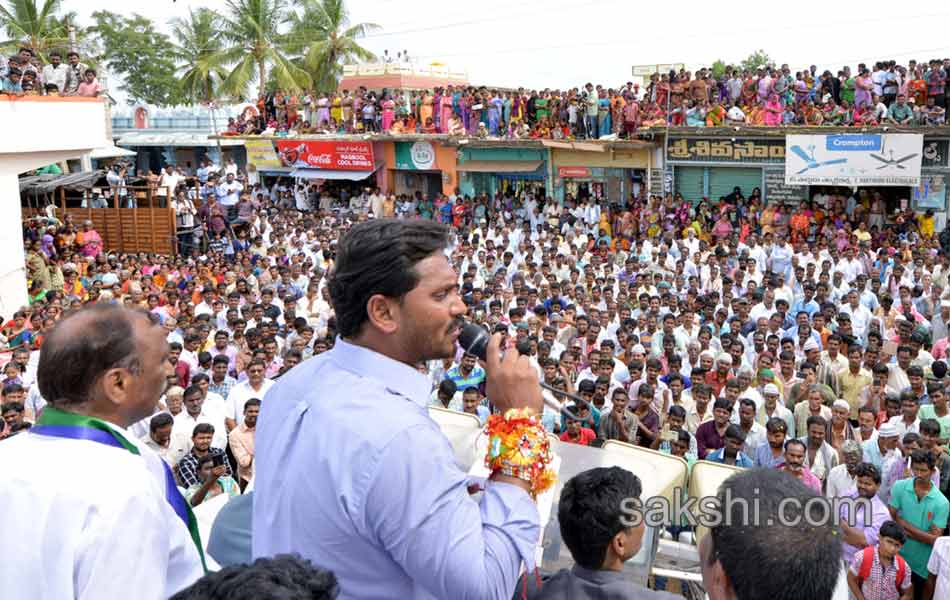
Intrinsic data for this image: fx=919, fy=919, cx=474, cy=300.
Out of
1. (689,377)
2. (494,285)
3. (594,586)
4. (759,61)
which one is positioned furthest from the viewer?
(759,61)

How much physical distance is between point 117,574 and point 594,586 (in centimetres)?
110

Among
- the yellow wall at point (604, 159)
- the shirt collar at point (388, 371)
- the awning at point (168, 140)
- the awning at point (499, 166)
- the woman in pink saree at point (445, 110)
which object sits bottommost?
the awning at point (499, 166)

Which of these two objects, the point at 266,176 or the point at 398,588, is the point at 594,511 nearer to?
the point at 398,588

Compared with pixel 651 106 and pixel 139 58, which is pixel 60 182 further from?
pixel 139 58

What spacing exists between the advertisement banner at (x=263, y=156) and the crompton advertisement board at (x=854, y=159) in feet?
44.9

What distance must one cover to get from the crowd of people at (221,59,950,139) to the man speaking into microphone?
14480mm

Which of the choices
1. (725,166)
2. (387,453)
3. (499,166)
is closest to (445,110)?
(499,166)

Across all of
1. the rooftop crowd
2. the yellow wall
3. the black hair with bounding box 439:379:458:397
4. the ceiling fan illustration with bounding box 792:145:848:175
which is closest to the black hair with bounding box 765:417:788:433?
the rooftop crowd

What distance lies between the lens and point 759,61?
45.8 meters

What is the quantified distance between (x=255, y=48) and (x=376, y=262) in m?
28.3

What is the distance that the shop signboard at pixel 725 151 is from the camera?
52.3 feet

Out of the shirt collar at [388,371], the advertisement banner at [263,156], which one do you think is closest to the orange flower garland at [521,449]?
the shirt collar at [388,371]

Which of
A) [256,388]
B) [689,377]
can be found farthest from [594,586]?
[689,377]

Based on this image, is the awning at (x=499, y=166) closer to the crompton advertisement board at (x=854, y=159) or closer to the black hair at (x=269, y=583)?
the crompton advertisement board at (x=854, y=159)
